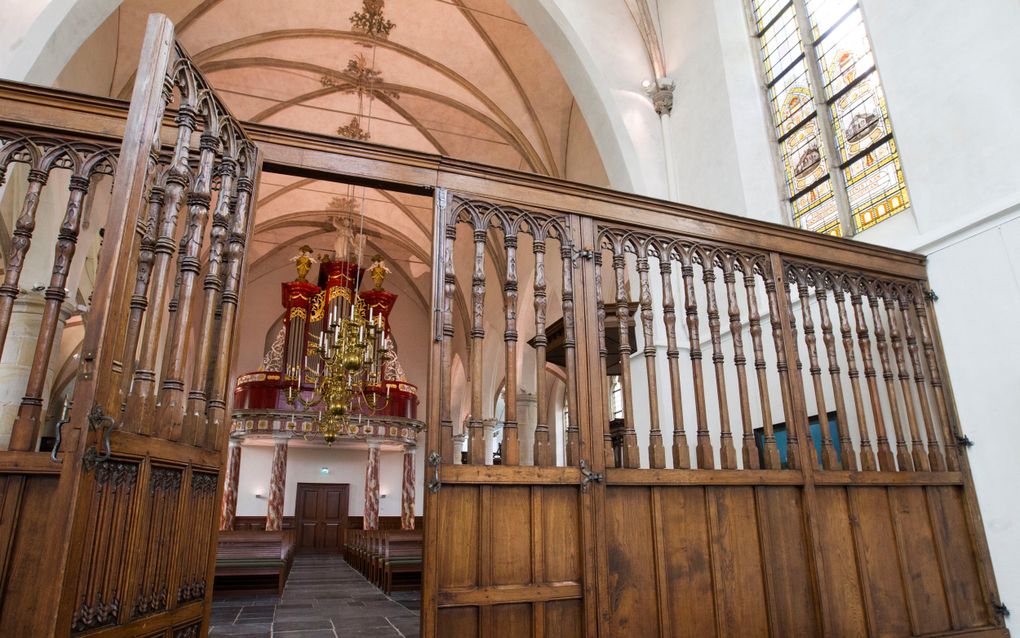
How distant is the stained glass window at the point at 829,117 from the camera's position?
526cm

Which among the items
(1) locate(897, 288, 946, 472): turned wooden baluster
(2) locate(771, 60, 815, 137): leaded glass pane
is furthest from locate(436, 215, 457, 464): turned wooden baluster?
(2) locate(771, 60, 815, 137): leaded glass pane

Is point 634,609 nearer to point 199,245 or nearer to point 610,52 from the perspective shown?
point 199,245

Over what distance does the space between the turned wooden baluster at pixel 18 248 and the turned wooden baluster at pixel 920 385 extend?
4660 millimetres

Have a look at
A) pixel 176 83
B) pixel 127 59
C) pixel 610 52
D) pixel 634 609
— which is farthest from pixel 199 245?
pixel 127 59

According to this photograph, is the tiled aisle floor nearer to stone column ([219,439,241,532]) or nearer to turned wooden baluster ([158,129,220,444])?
turned wooden baluster ([158,129,220,444])

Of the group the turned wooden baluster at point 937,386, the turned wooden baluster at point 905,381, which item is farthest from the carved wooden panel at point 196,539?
the turned wooden baluster at point 937,386

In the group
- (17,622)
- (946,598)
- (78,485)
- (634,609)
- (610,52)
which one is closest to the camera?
(78,485)

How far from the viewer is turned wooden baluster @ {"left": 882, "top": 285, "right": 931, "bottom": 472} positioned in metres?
3.78

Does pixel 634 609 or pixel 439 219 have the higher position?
pixel 439 219

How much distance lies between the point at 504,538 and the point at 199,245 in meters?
1.75

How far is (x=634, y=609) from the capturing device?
2852mm

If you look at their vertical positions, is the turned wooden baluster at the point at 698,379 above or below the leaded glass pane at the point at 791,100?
below

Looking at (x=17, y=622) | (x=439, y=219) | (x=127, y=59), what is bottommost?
(x=17, y=622)

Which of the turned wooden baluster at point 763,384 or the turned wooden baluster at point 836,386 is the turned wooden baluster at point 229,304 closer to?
the turned wooden baluster at point 763,384
